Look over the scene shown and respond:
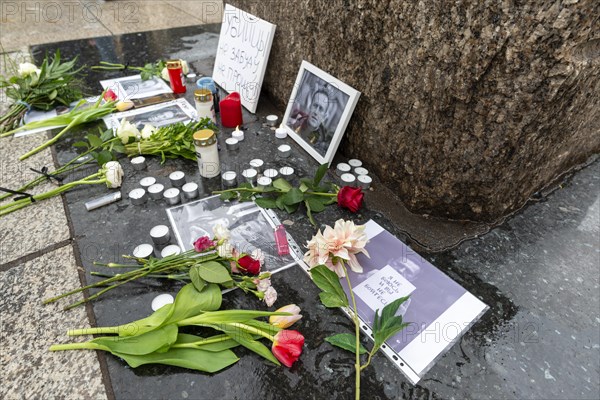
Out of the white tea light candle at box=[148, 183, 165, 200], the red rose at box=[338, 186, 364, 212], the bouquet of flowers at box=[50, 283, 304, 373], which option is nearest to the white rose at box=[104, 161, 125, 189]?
the white tea light candle at box=[148, 183, 165, 200]

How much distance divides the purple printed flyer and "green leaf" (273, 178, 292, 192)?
34cm

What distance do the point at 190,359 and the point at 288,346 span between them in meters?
0.22

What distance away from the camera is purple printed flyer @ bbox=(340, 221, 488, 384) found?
2.79 ft

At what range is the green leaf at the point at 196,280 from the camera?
875mm

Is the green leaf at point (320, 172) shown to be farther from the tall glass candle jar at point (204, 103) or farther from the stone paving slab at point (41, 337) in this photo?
the stone paving slab at point (41, 337)

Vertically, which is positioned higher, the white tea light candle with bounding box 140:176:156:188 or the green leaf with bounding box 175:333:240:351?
the green leaf with bounding box 175:333:240:351

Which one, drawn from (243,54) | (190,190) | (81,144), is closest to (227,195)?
(190,190)

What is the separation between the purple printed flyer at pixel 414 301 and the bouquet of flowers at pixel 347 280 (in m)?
0.05

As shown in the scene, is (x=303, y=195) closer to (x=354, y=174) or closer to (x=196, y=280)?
(x=354, y=174)

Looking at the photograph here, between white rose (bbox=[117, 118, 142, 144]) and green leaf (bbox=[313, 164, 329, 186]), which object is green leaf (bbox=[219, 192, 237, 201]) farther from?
white rose (bbox=[117, 118, 142, 144])

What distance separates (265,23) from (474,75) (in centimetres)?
111

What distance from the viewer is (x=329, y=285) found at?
881 millimetres

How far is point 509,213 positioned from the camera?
1.25m

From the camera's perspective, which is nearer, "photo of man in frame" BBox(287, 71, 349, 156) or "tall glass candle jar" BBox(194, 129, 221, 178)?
"tall glass candle jar" BBox(194, 129, 221, 178)
